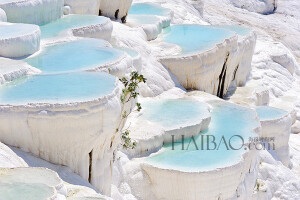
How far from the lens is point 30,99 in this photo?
Answer: 834 centimetres

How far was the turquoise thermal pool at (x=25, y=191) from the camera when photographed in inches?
254

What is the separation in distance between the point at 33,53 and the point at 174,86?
429cm

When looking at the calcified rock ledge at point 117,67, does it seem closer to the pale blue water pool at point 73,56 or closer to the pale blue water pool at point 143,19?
the pale blue water pool at point 73,56

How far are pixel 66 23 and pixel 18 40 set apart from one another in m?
2.99

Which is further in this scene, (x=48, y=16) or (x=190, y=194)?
(x=48, y=16)

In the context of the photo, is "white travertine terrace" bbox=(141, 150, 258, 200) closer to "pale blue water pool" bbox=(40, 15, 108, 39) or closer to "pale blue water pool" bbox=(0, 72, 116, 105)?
"pale blue water pool" bbox=(0, 72, 116, 105)

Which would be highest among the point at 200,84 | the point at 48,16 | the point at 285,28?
the point at 48,16

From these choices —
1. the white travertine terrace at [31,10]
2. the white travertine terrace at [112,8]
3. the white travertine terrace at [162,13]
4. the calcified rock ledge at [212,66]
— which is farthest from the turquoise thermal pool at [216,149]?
the white travertine terrace at [162,13]

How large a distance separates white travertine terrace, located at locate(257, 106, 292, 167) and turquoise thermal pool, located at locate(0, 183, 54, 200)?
8.03 metres

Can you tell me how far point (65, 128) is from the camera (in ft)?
27.1

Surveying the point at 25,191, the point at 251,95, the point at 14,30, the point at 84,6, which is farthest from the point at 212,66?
the point at 25,191

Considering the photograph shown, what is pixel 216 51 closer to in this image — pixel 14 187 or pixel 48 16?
pixel 48 16

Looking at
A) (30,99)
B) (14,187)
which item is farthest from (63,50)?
(14,187)

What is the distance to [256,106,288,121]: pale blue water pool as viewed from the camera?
560 inches
